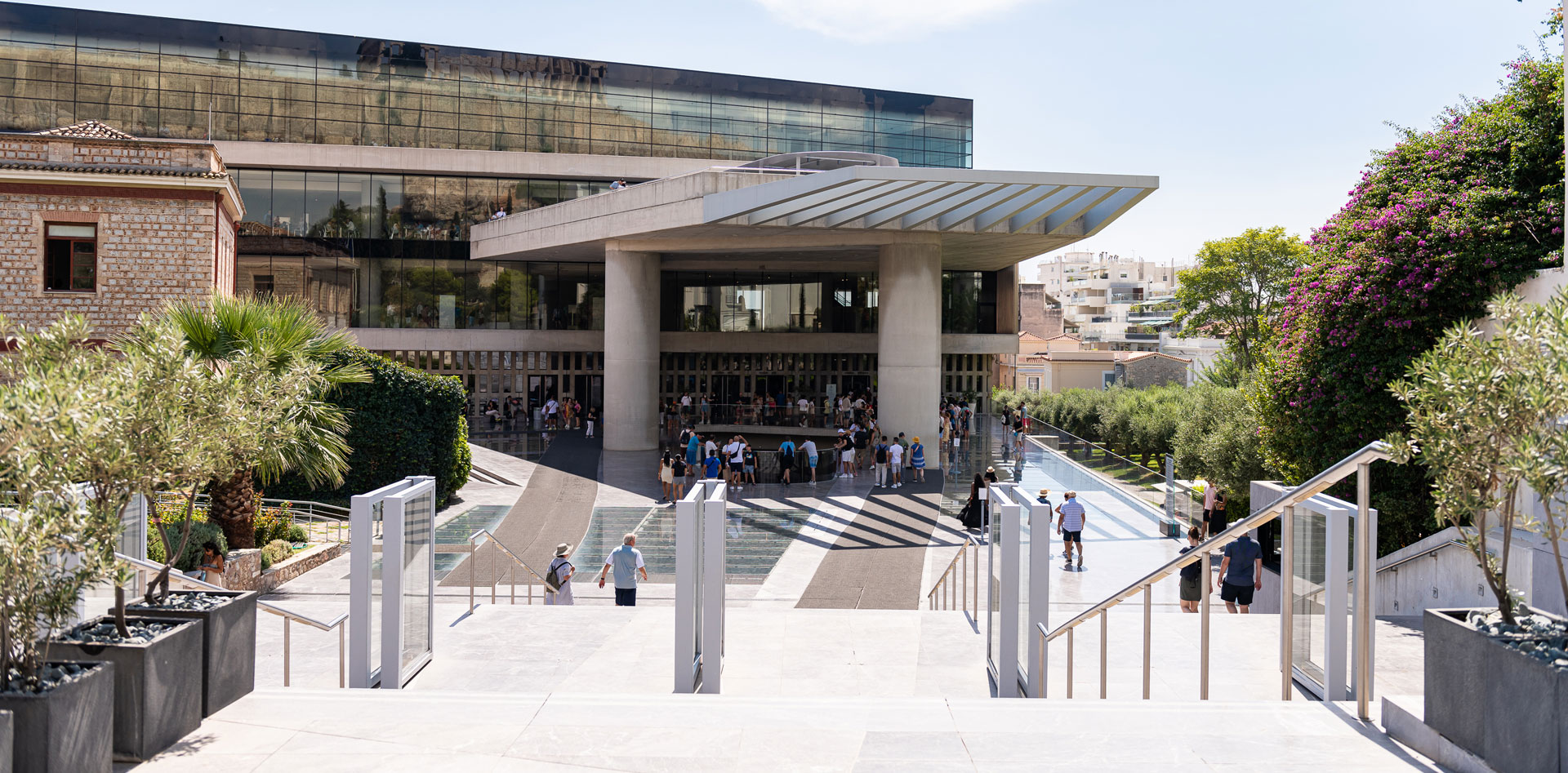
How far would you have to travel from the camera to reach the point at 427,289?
40.6 m

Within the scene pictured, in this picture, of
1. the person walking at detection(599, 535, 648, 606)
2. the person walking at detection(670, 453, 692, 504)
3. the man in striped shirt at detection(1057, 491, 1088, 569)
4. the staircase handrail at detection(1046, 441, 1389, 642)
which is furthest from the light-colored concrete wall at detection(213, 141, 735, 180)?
the staircase handrail at detection(1046, 441, 1389, 642)

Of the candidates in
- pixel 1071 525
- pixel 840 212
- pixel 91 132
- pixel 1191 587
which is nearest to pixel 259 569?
pixel 91 132

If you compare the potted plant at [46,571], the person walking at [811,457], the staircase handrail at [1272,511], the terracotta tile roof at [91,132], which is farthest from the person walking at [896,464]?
the potted plant at [46,571]

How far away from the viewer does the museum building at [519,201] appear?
3609cm

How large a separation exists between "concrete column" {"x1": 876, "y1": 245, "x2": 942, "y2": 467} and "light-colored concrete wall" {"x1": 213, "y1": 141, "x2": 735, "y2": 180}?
655 inches

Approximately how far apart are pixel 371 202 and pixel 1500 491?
1623 inches

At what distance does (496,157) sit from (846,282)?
1514 centimetres

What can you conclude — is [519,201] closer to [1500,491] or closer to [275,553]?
[275,553]

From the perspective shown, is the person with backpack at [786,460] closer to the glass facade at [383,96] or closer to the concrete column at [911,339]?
the concrete column at [911,339]

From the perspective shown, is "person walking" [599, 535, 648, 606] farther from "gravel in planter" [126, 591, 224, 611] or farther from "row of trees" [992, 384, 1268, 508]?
"row of trees" [992, 384, 1268, 508]

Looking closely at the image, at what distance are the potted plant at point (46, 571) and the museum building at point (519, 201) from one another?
88.6 feet

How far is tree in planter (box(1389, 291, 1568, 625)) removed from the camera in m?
4.16

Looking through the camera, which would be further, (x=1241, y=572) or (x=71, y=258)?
(x=71, y=258)

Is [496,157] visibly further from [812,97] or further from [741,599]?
[741,599]
